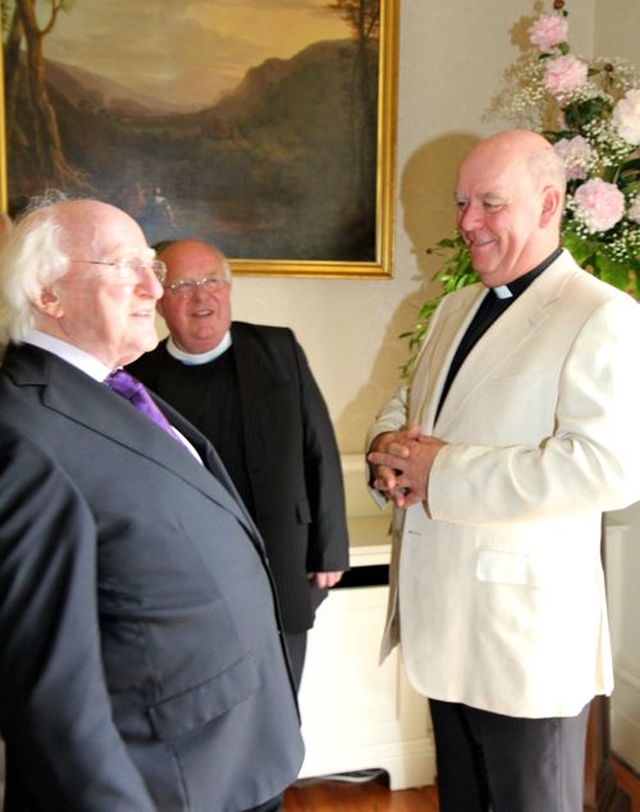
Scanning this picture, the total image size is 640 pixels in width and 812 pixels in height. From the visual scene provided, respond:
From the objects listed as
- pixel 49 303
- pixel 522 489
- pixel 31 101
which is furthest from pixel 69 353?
pixel 31 101

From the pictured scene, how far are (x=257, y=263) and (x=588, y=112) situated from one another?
1277 mm

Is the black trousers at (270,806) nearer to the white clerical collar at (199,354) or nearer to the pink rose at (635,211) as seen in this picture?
the white clerical collar at (199,354)

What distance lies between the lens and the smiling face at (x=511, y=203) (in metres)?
1.46

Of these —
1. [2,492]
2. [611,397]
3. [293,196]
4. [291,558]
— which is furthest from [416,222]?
[2,492]

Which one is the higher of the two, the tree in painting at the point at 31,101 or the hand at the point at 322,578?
the tree in painting at the point at 31,101

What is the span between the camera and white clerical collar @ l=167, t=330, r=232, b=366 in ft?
7.00

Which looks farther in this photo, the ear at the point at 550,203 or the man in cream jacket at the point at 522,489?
the ear at the point at 550,203

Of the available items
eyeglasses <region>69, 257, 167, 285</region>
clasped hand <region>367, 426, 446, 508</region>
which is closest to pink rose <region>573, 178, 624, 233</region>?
clasped hand <region>367, 426, 446, 508</region>

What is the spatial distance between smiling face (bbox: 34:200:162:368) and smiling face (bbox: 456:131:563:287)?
2.25 feet

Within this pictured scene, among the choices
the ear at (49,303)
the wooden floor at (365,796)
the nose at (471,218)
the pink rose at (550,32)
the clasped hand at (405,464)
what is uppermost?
the pink rose at (550,32)

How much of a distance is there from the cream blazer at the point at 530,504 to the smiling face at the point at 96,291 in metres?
0.63

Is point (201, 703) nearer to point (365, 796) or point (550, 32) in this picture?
point (365, 796)

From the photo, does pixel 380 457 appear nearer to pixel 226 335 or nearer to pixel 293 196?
pixel 226 335

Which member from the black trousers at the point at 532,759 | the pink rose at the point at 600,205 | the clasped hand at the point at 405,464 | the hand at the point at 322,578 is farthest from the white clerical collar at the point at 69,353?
the pink rose at the point at 600,205
